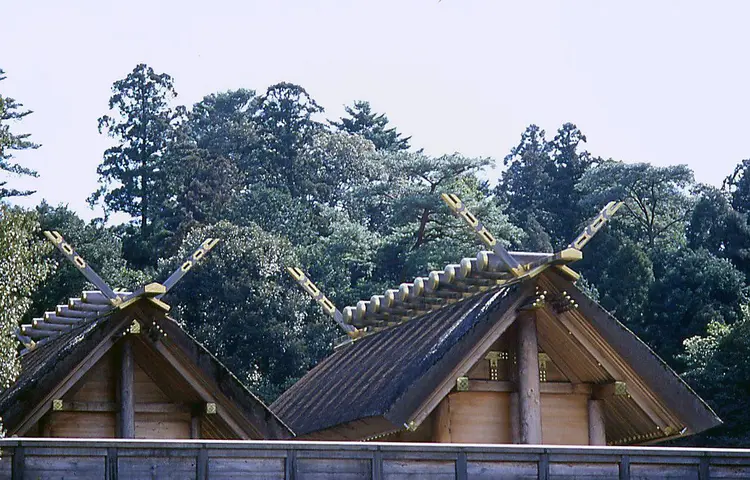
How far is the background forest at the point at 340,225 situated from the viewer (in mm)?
48125

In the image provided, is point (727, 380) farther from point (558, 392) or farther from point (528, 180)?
point (528, 180)

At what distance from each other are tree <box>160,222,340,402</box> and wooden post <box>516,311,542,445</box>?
→ 28578 millimetres

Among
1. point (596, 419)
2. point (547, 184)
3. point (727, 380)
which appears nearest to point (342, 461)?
point (596, 419)

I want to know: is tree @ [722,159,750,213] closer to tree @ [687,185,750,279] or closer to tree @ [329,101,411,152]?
tree @ [687,185,750,279]

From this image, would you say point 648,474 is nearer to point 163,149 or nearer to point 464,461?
point 464,461

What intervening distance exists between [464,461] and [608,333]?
5.03 m

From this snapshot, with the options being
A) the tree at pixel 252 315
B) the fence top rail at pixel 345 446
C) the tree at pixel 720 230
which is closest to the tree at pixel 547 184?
the tree at pixel 720 230

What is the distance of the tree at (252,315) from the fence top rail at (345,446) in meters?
32.4

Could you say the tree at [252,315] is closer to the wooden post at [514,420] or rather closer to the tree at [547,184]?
the tree at [547,184]

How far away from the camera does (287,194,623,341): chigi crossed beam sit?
18.4m

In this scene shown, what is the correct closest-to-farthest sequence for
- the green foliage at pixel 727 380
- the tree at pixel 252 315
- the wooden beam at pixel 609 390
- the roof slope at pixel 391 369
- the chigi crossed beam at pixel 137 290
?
the chigi crossed beam at pixel 137 290 → the roof slope at pixel 391 369 → the wooden beam at pixel 609 390 → the green foliage at pixel 727 380 → the tree at pixel 252 315

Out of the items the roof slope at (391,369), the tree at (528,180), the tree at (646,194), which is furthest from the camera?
the tree at (528,180)

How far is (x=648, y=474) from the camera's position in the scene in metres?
15.1

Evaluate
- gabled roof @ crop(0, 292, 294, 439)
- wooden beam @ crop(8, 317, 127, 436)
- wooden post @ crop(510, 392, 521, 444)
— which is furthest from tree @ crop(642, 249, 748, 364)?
wooden beam @ crop(8, 317, 127, 436)
